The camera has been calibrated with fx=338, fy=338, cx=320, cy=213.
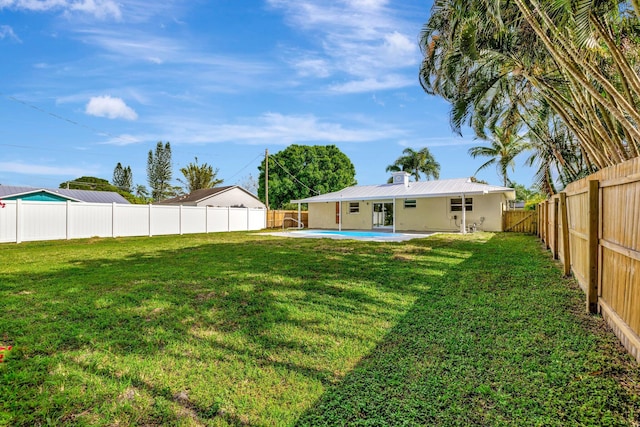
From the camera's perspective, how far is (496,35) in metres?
8.88

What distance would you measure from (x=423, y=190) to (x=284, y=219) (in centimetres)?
1181

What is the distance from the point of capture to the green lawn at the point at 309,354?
2318 mm

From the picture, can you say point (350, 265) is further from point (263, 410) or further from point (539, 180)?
point (539, 180)

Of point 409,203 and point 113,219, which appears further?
point 409,203

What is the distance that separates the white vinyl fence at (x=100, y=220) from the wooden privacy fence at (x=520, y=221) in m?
17.1

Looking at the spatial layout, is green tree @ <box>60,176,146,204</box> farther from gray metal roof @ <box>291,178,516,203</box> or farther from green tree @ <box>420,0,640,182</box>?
green tree @ <box>420,0,640,182</box>

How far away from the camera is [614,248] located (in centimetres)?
345

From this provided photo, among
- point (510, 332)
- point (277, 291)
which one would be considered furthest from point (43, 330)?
point (510, 332)

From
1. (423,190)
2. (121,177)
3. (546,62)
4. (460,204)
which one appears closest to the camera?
(546,62)

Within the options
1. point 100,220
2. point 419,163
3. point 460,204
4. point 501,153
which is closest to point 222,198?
point 100,220

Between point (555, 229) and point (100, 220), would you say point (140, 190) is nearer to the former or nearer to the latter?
point (100, 220)

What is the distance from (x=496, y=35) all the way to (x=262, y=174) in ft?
100

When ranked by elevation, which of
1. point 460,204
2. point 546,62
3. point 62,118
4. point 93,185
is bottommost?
point 460,204

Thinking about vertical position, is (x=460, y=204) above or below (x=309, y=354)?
above
